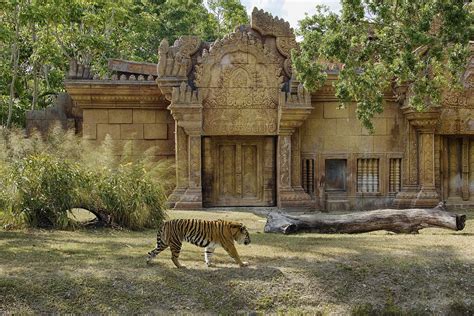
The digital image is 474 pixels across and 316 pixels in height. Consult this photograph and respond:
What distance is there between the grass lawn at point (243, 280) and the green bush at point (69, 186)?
4.45 feet

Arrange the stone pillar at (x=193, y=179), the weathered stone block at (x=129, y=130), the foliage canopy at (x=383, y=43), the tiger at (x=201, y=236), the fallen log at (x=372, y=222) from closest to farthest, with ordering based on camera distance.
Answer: the tiger at (x=201, y=236) → the foliage canopy at (x=383, y=43) → the fallen log at (x=372, y=222) → the stone pillar at (x=193, y=179) → the weathered stone block at (x=129, y=130)

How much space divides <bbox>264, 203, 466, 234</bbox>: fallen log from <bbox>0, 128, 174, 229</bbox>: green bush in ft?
7.97

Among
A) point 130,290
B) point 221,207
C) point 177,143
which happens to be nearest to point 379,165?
point 221,207

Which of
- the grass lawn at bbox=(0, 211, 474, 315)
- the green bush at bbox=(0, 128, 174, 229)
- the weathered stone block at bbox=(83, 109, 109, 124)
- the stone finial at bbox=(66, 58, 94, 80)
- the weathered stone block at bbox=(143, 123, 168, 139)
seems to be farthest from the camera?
the weathered stone block at bbox=(143, 123, 168, 139)

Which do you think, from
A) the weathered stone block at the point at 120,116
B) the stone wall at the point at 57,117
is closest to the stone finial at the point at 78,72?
the weathered stone block at the point at 120,116

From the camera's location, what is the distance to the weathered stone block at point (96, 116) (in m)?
16.2

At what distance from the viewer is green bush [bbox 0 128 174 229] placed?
427 inches

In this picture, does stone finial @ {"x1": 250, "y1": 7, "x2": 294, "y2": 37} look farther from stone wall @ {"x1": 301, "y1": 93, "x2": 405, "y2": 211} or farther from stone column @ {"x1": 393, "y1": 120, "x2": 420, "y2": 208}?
stone column @ {"x1": 393, "y1": 120, "x2": 420, "y2": 208}

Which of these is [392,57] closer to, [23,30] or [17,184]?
[17,184]

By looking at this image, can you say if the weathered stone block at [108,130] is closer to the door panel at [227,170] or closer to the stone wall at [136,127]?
the stone wall at [136,127]

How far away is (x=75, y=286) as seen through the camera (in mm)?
7270

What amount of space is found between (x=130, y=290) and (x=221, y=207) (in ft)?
28.1

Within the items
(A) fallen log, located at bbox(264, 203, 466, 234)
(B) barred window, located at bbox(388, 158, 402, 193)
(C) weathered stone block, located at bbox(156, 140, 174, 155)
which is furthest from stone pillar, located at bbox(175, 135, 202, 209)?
(B) barred window, located at bbox(388, 158, 402, 193)

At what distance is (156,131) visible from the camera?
16.4 meters
